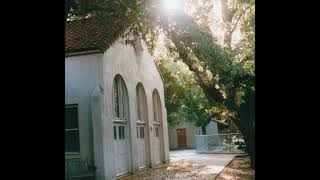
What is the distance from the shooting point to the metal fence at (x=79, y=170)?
1126 cm

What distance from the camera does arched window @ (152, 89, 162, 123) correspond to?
18.6 meters

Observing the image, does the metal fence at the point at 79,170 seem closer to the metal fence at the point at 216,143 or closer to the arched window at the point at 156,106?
the arched window at the point at 156,106

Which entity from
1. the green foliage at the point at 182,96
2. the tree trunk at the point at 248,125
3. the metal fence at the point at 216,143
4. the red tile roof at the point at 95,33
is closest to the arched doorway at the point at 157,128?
Result: the green foliage at the point at 182,96

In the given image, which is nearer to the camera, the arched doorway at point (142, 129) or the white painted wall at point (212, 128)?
the arched doorway at point (142, 129)

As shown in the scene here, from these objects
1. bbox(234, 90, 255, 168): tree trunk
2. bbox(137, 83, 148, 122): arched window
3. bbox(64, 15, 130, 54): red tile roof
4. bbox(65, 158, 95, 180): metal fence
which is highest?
bbox(64, 15, 130, 54): red tile roof

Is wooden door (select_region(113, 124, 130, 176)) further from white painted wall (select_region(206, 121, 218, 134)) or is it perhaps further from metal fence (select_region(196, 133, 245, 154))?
white painted wall (select_region(206, 121, 218, 134))

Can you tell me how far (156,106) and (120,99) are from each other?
4895 mm

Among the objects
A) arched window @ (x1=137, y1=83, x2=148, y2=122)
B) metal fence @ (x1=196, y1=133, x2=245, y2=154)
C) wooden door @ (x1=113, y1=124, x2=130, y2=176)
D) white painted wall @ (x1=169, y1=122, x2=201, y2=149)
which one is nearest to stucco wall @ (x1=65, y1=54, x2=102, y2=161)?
wooden door @ (x1=113, y1=124, x2=130, y2=176)

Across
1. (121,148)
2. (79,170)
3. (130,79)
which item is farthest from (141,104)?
(79,170)

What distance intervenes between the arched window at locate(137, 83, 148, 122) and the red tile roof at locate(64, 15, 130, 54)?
12.5 ft
